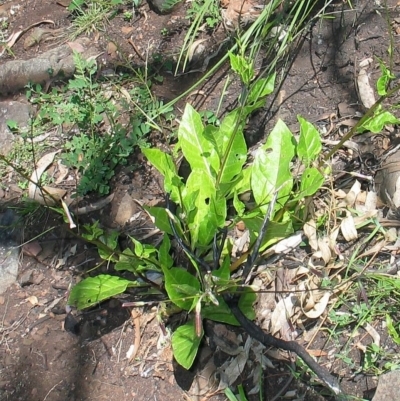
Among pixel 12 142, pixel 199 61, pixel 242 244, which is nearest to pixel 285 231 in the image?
pixel 242 244

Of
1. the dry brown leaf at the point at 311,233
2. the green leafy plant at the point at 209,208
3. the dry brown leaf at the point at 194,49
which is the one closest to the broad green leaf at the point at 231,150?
the green leafy plant at the point at 209,208

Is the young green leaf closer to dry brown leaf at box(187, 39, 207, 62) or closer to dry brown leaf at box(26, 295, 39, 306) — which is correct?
dry brown leaf at box(187, 39, 207, 62)

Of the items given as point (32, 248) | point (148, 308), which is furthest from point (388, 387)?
point (32, 248)

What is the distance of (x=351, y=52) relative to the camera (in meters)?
2.94

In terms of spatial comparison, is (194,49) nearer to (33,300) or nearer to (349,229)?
(349,229)

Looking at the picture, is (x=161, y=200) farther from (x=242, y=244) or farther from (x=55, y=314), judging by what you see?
(x=55, y=314)

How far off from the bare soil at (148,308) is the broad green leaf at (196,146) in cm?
36

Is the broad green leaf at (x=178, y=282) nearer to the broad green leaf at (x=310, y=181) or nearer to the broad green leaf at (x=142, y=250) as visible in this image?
the broad green leaf at (x=142, y=250)

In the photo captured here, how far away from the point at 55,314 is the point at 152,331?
0.46m

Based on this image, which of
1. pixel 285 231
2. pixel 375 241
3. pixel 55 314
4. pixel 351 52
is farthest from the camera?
pixel 351 52

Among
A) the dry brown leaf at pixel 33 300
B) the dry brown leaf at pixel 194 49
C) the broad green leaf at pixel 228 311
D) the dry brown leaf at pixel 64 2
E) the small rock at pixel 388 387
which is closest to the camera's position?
the small rock at pixel 388 387

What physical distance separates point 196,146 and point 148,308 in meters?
0.69

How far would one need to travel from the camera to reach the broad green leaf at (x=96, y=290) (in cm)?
244

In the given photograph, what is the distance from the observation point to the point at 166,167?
2523mm
